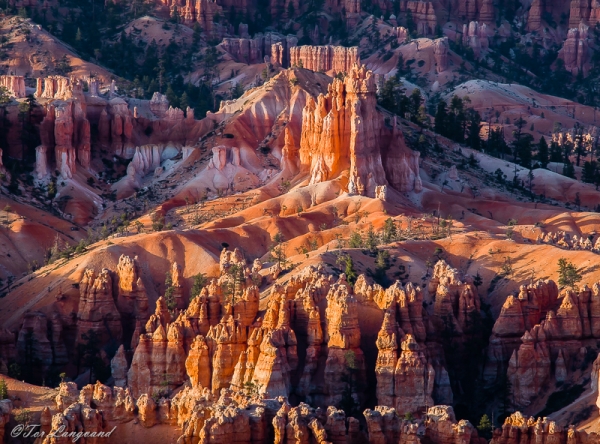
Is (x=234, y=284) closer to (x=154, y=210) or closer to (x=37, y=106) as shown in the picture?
(x=154, y=210)

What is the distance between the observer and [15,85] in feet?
578

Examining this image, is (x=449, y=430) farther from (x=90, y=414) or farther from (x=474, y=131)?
(x=474, y=131)

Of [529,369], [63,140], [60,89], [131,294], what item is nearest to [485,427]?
[529,369]

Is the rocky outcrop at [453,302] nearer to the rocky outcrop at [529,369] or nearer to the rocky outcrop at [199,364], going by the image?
the rocky outcrop at [529,369]

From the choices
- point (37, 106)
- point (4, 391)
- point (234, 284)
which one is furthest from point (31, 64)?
point (4, 391)

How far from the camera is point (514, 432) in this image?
9425 cm

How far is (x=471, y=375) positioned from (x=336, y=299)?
8431 millimetres

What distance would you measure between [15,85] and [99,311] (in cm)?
5580

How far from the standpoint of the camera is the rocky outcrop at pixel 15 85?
17475 centimetres

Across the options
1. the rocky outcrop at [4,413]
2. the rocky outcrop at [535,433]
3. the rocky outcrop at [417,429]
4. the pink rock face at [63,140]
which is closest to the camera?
the rocky outcrop at [417,429]

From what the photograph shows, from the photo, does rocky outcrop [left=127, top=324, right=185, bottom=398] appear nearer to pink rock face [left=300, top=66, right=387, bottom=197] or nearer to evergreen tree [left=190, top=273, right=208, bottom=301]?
evergreen tree [left=190, top=273, right=208, bottom=301]

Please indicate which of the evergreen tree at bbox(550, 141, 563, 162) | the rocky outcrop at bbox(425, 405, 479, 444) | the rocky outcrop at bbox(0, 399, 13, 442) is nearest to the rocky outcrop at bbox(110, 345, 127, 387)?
the rocky outcrop at bbox(0, 399, 13, 442)

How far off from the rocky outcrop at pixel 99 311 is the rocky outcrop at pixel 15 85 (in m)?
52.0

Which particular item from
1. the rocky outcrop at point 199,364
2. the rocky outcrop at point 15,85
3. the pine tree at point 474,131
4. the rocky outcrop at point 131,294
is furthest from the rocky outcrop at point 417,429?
the rocky outcrop at point 15,85
